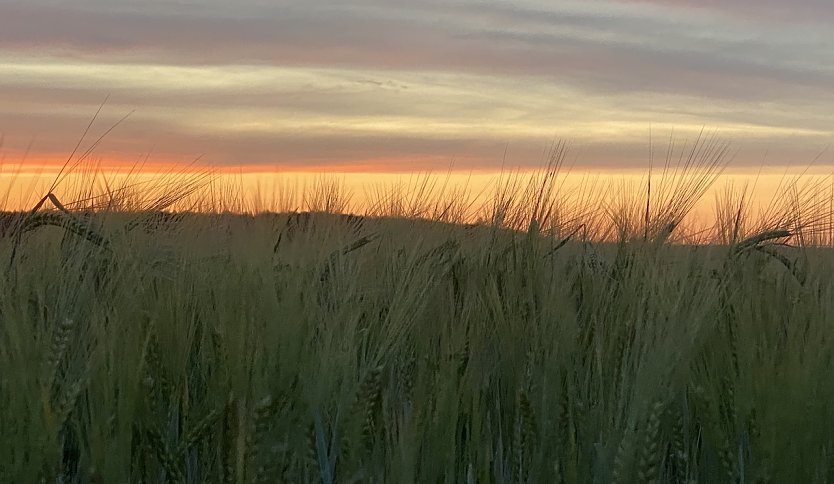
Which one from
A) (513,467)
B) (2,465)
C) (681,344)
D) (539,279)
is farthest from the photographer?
(539,279)

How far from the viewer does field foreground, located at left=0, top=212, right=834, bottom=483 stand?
1357 millimetres

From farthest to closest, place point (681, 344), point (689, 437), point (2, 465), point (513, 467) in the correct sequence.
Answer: point (689, 437)
point (513, 467)
point (681, 344)
point (2, 465)

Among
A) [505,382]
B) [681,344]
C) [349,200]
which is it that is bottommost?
[505,382]

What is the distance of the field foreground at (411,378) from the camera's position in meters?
1.36

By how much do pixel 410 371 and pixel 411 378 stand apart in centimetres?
10

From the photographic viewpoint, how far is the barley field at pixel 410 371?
136 centimetres

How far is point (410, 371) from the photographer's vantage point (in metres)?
1.86

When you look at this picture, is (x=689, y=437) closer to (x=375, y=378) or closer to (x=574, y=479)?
(x=574, y=479)

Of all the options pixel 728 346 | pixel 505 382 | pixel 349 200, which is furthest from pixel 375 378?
pixel 349 200

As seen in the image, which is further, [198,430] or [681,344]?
[681,344]

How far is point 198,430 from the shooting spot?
4.41ft

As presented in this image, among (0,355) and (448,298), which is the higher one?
(448,298)

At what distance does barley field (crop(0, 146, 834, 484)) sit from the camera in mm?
1361

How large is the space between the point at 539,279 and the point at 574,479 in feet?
2.11
